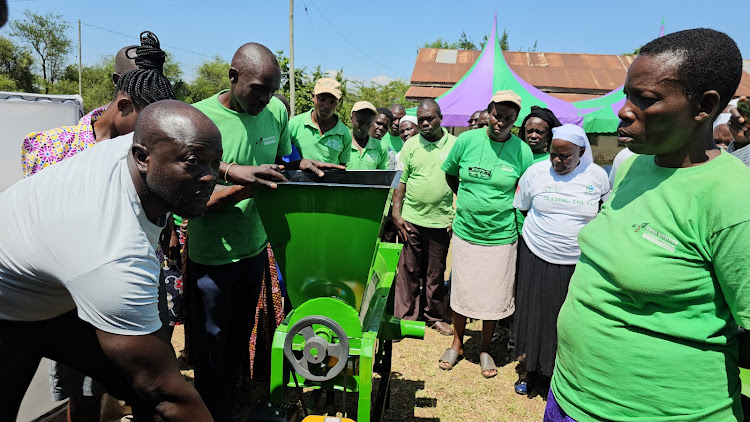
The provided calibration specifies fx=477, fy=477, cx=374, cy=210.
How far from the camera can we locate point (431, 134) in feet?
14.9

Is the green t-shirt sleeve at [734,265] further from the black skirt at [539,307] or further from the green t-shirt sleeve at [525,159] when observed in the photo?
the green t-shirt sleeve at [525,159]

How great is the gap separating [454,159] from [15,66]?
168 ft

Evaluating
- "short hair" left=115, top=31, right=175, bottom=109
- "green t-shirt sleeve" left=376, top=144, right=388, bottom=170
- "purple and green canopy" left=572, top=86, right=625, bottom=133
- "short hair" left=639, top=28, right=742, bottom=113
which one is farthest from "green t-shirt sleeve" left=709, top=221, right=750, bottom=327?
"purple and green canopy" left=572, top=86, right=625, bottom=133

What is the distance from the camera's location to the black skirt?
3316mm

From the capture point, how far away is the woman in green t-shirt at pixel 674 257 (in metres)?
1.23

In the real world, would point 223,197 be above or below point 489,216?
above

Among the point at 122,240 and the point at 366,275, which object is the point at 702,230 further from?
the point at 122,240

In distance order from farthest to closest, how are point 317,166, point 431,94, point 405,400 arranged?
point 431,94, point 405,400, point 317,166

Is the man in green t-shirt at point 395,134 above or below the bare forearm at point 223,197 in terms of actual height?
above

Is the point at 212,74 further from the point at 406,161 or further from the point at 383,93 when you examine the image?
the point at 406,161

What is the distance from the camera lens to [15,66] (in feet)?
137

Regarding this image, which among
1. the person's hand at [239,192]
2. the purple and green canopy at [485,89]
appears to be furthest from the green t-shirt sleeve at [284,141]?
the purple and green canopy at [485,89]

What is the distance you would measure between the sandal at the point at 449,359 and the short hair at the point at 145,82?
2.82 meters

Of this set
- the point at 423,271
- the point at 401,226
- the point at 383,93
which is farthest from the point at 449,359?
the point at 383,93
